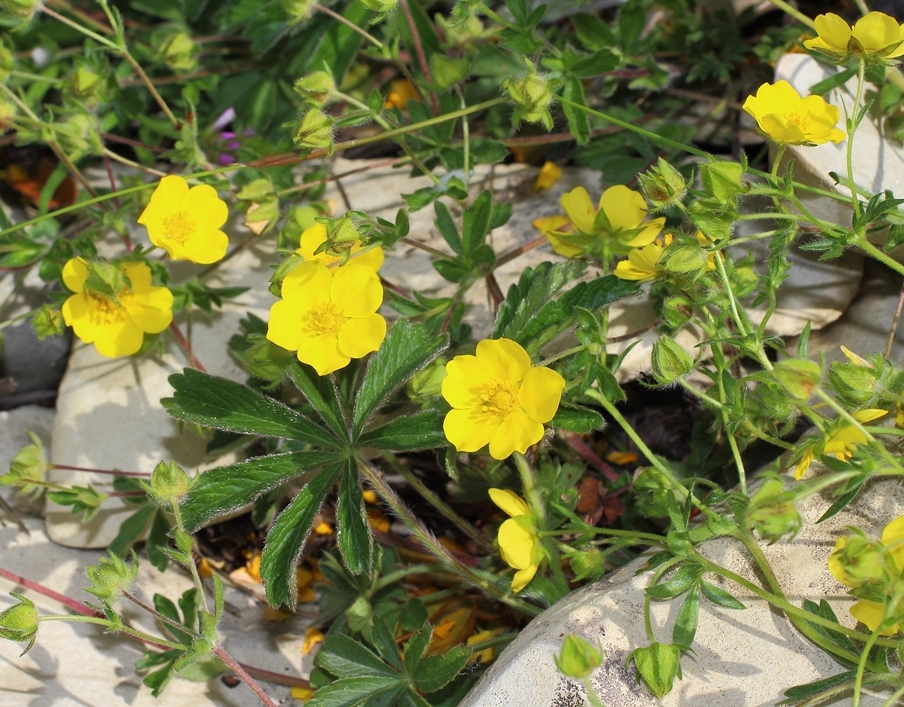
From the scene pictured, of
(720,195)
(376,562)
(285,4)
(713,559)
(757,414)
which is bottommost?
(376,562)

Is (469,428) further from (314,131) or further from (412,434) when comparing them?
(314,131)

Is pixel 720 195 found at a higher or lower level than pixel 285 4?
lower

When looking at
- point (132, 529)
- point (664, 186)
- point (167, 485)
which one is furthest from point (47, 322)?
point (664, 186)

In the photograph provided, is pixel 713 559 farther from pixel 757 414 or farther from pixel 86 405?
pixel 86 405

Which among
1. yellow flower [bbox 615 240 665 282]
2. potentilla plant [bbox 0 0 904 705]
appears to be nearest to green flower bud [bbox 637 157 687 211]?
potentilla plant [bbox 0 0 904 705]

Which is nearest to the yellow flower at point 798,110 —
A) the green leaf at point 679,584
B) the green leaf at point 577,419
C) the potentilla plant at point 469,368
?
the potentilla plant at point 469,368

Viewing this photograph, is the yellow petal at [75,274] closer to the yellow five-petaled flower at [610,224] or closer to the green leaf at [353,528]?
the green leaf at [353,528]

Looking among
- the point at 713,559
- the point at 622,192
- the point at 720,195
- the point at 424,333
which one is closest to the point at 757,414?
the point at 713,559
